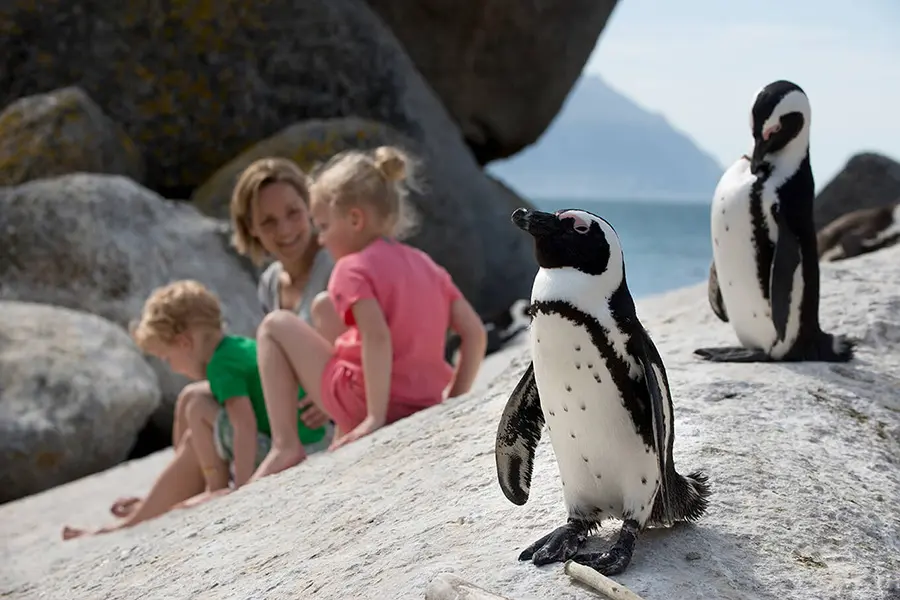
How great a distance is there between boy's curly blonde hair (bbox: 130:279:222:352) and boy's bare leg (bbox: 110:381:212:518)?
19cm

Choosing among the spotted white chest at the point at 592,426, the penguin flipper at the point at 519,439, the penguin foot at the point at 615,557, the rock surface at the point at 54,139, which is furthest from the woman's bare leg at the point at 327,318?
the rock surface at the point at 54,139

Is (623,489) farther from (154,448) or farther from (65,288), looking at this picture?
(65,288)

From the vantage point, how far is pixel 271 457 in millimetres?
3479

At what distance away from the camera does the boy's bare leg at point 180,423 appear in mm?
3775

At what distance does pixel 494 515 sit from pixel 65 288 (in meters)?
4.46

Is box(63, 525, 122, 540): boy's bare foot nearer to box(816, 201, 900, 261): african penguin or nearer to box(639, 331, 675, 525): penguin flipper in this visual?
box(639, 331, 675, 525): penguin flipper

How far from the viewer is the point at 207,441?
3738 millimetres

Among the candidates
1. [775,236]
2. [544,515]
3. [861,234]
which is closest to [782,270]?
[775,236]

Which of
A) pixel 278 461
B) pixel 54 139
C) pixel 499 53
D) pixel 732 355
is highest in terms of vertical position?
pixel 499 53

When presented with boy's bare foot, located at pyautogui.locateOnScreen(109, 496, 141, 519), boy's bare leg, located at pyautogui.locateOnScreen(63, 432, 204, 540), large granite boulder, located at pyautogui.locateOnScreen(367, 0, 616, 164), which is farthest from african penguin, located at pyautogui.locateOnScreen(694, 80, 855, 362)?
large granite boulder, located at pyautogui.locateOnScreen(367, 0, 616, 164)

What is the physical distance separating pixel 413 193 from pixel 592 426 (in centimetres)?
542

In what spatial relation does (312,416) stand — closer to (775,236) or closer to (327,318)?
(327,318)

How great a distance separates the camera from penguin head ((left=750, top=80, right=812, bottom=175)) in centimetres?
311

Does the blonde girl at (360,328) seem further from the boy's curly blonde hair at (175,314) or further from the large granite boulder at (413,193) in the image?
the large granite boulder at (413,193)
